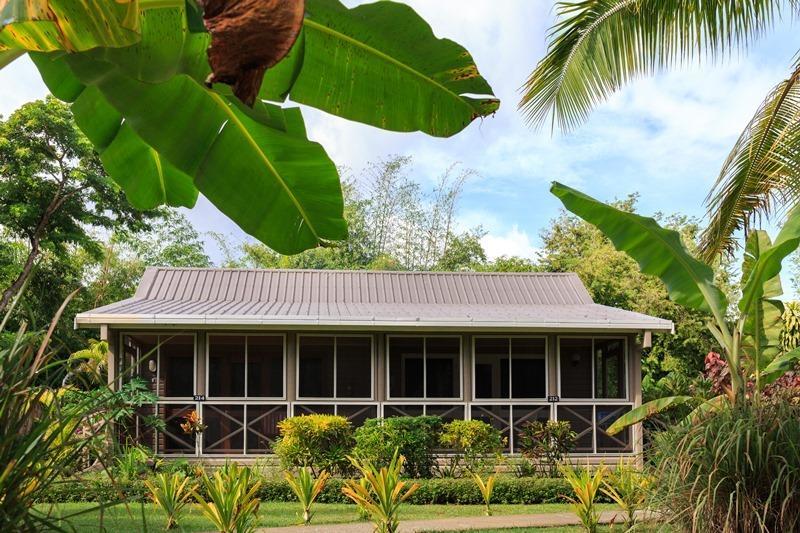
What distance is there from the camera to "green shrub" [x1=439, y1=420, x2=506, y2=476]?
13.3 meters

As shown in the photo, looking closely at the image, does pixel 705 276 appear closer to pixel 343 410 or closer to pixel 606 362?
pixel 343 410

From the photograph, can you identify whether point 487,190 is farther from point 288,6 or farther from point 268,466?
point 288,6

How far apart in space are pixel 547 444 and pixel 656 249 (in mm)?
7680

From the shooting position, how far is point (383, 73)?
3623mm

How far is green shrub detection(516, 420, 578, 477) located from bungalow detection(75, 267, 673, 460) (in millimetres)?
1693

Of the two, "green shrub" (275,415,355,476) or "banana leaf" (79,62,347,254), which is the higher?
"banana leaf" (79,62,347,254)

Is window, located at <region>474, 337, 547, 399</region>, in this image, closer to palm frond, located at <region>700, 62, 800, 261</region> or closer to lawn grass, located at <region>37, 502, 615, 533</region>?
lawn grass, located at <region>37, 502, 615, 533</region>

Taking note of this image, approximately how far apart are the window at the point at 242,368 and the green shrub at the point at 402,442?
6.53m

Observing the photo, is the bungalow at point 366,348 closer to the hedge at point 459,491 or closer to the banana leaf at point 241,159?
the hedge at point 459,491

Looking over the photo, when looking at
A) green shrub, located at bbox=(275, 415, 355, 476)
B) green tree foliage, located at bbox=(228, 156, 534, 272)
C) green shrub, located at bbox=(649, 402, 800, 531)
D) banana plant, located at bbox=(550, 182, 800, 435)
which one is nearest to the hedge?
green shrub, located at bbox=(275, 415, 355, 476)

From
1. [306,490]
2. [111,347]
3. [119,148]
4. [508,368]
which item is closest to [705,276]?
[119,148]

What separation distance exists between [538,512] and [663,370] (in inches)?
648

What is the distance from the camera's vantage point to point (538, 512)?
1073cm

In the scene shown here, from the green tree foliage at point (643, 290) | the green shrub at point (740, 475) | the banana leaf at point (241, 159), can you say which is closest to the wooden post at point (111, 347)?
the banana leaf at point (241, 159)
